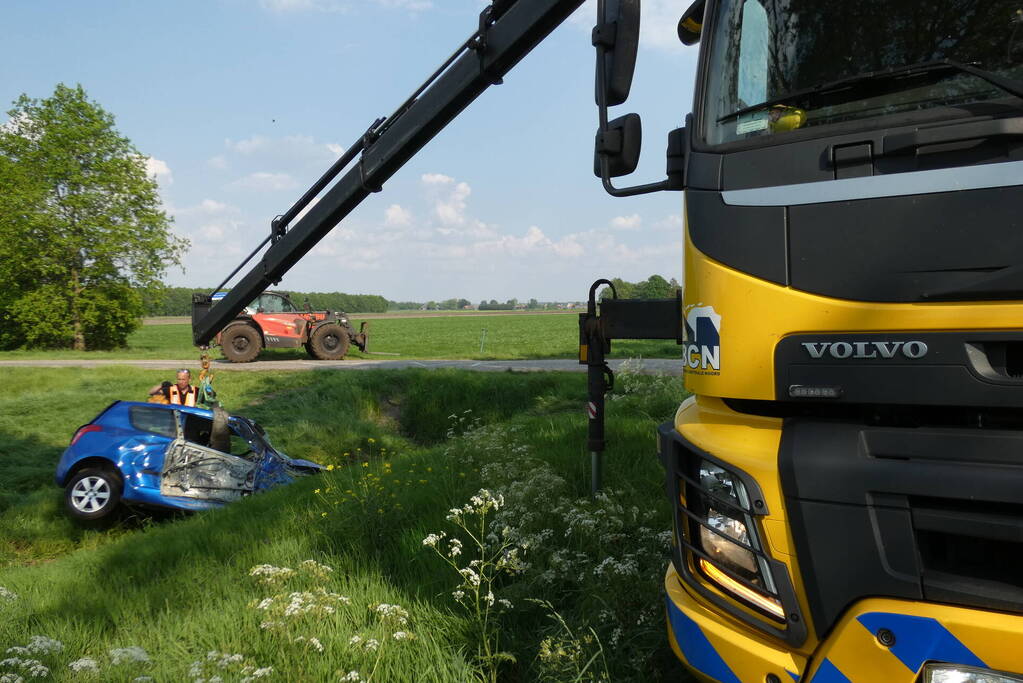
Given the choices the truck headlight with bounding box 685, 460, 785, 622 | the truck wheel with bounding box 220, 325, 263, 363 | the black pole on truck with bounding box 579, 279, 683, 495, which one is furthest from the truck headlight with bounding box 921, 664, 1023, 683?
the truck wheel with bounding box 220, 325, 263, 363

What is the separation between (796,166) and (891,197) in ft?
0.93

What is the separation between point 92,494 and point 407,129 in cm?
560

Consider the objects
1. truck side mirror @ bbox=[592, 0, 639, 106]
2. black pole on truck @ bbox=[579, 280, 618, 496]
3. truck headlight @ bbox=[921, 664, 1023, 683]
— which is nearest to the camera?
truck headlight @ bbox=[921, 664, 1023, 683]

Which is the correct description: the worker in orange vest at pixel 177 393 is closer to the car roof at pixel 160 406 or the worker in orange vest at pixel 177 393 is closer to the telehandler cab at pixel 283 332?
the car roof at pixel 160 406

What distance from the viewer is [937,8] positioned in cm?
208

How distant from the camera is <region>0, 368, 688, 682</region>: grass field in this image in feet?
10.1

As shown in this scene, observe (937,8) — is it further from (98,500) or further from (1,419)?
(1,419)

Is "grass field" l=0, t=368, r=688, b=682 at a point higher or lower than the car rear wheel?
higher

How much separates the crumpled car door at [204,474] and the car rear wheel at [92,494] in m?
0.51

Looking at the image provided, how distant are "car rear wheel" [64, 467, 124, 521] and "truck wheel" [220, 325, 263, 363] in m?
12.6

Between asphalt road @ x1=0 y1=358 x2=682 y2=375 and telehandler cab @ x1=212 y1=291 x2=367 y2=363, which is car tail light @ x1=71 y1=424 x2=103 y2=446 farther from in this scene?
telehandler cab @ x1=212 y1=291 x2=367 y2=363

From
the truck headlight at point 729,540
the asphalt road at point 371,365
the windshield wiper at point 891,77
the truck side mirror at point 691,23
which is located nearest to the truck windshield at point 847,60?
Answer: the windshield wiper at point 891,77

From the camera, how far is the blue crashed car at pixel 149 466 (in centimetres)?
787

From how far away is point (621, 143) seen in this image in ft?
8.67
